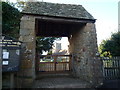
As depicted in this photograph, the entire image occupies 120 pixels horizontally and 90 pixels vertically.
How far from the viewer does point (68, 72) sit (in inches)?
276

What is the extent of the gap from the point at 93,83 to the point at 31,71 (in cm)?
287

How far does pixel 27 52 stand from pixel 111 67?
454cm

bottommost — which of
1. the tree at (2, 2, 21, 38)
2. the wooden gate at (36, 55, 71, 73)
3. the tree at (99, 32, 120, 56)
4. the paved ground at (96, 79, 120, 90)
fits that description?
the paved ground at (96, 79, 120, 90)

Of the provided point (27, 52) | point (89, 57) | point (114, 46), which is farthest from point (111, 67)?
point (27, 52)

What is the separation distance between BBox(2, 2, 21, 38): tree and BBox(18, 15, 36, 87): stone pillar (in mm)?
2051

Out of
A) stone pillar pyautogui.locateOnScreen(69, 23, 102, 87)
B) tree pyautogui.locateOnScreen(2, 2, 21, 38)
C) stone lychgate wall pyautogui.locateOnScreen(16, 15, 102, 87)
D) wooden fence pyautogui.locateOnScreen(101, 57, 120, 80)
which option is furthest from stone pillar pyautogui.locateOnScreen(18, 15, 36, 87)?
wooden fence pyautogui.locateOnScreen(101, 57, 120, 80)

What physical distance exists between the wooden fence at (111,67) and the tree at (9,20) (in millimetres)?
5473

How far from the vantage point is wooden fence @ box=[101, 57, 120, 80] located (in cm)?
532

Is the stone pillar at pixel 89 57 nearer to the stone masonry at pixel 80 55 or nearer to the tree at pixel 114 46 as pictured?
the stone masonry at pixel 80 55

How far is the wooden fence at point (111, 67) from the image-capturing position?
5.32 meters

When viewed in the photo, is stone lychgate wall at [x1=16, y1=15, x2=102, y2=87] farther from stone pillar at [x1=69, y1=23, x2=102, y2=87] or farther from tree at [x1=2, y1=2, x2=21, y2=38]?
tree at [x1=2, y1=2, x2=21, y2=38]

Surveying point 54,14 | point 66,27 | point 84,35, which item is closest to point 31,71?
point 54,14

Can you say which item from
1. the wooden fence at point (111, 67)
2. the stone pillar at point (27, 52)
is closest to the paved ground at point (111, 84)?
the wooden fence at point (111, 67)

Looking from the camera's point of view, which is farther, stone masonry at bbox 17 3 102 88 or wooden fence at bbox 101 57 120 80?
wooden fence at bbox 101 57 120 80
